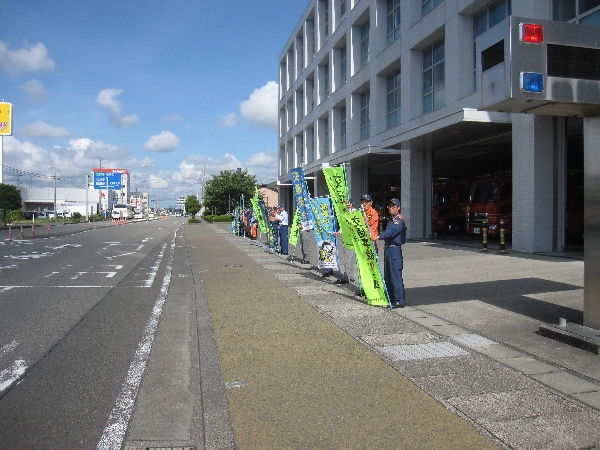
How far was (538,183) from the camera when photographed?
15.4m

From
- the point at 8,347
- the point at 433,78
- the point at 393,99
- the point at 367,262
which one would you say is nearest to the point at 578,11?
the point at 433,78

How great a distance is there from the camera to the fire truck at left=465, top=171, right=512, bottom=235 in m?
21.2

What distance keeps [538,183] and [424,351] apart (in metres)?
11.5

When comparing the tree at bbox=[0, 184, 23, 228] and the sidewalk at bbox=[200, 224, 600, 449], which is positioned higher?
the tree at bbox=[0, 184, 23, 228]

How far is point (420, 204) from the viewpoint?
23.5 m

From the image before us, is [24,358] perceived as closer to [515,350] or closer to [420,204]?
[515,350]

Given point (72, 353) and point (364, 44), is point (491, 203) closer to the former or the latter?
point (364, 44)

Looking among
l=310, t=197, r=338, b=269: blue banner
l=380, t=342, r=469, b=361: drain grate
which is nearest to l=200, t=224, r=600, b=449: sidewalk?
l=380, t=342, r=469, b=361: drain grate

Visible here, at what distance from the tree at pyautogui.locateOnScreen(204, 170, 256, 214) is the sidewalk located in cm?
6331

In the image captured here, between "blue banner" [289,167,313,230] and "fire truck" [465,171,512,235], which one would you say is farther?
"fire truck" [465,171,512,235]

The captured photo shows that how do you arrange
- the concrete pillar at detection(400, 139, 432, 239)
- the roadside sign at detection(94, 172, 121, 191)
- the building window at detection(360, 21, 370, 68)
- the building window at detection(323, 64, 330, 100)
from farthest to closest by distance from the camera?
the roadside sign at detection(94, 172, 121, 191), the building window at detection(323, 64, 330, 100), the building window at detection(360, 21, 370, 68), the concrete pillar at detection(400, 139, 432, 239)

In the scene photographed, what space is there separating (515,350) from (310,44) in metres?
38.6

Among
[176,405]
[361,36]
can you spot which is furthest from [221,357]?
[361,36]

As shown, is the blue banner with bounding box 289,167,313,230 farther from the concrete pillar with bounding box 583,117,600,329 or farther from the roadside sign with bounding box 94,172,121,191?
the roadside sign with bounding box 94,172,121,191
